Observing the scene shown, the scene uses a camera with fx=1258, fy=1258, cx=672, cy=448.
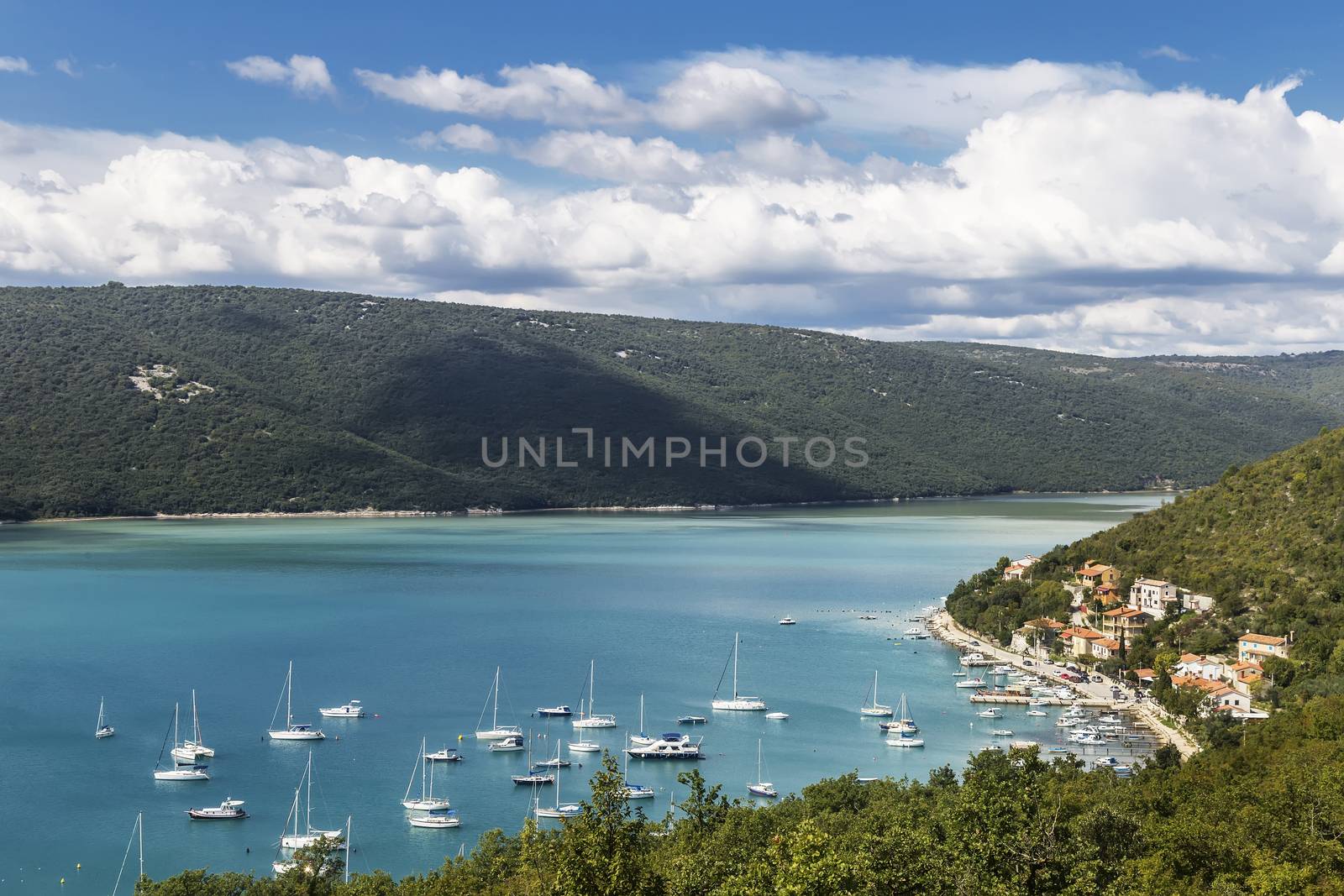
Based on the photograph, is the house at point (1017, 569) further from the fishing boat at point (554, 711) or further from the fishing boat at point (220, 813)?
the fishing boat at point (220, 813)

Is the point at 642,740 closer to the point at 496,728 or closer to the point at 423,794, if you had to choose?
the point at 496,728

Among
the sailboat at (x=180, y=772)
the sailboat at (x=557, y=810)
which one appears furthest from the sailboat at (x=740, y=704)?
the sailboat at (x=180, y=772)

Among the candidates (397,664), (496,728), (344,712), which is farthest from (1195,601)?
(344,712)

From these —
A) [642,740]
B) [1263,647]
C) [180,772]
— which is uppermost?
[1263,647]

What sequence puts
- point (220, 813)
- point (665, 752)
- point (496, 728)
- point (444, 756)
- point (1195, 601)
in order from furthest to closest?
point (1195, 601) < point (496, 728) < point (665, 752) < point (444, 756) < point (220, 813)

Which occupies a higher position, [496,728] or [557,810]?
[496,728]

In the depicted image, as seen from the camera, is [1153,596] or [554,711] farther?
[1153,596]

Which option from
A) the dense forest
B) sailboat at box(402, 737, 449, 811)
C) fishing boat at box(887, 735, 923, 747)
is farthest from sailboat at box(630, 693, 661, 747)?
fishing boat at box(887, 735, 923, 747)
